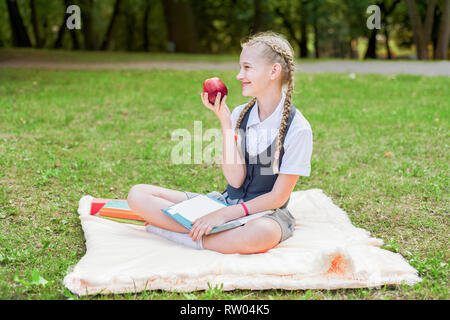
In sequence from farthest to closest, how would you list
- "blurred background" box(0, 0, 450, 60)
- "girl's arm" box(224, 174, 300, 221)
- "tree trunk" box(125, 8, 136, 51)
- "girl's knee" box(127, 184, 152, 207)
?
"tree trunk" box(125, 8, 136, 51) < "blurred background" box(0, 0, 450, 60) < "girl's knee" box(127, 184, 152, 207) < "girl's arm" box(224, 174, 300, 221)

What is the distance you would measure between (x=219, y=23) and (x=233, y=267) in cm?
2692

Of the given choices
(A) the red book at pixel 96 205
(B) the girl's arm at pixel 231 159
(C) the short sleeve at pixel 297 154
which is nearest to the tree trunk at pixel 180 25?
(A) the red book at pixel 96 205

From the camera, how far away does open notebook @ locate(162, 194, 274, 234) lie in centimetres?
330

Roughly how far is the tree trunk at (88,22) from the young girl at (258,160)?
63.3 feet

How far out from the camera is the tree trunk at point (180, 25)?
20922mm

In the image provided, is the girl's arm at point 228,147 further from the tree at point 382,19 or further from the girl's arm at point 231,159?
the tree at point 382,19

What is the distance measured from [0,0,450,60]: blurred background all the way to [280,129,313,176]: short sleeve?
51.6 feet

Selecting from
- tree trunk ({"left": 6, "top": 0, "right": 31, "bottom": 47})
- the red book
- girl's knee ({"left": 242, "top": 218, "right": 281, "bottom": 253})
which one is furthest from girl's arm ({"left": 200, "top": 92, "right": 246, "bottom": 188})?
tree trunk ({"left": 6, "top": 0, "right": 31, "bottom": 47})

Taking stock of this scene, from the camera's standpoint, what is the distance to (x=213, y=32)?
92.2ft

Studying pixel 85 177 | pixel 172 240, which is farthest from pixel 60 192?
pixel 172 240

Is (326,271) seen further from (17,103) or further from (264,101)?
(17,103)

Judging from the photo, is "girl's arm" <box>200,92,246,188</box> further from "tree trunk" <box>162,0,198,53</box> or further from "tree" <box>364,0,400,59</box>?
"tree" <box>364,0,400,59</box>

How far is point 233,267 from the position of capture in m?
3.07

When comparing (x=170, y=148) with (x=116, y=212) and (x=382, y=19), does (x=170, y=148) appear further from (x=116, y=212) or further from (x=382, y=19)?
(x=382, y=19)
